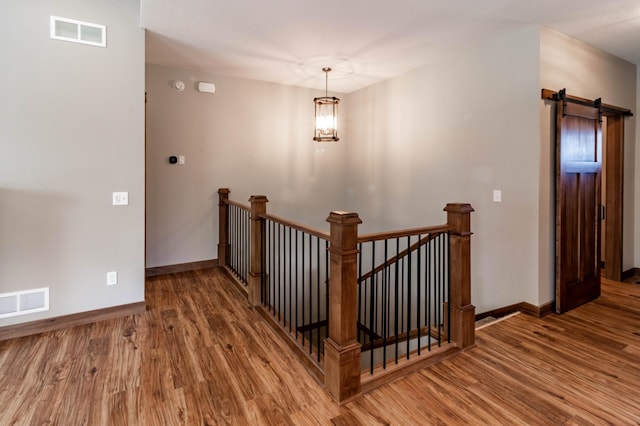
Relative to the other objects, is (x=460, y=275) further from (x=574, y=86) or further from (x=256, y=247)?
(x=574, y=86)

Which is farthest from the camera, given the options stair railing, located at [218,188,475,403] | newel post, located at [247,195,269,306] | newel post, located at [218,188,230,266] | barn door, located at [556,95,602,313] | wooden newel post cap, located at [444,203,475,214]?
newel post, located at [218,188,230,266]

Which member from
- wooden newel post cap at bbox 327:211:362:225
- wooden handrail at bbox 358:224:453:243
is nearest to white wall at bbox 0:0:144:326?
wooden newel post cap at bbox 327:211:362:225

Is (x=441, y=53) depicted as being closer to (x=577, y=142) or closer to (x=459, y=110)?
(x=459, y=110)

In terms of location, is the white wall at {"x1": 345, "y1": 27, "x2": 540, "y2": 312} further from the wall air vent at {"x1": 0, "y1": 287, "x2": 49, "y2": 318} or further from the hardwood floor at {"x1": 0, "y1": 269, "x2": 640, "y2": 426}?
the wall air vent at {"x1": 0, "y1": 287, "x2": 49, "y2": 318}

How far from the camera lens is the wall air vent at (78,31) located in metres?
2.73

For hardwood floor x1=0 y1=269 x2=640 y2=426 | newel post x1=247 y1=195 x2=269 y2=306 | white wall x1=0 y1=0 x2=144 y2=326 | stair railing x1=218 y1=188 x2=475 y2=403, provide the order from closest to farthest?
hardwood floor x1=0 y1=269 x2=640 y2=426 < stair railing x1=218 y1=188 x2=475 y2=403 < white wall x1=0 y1=0 x2=144 y2=326 < newel post x1=247 y1=195 x2=269 y2=306

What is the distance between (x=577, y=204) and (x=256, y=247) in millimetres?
3218

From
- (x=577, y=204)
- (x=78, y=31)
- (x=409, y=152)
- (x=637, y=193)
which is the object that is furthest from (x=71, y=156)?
(x=637, y=193)

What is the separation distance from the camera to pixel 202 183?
14.8 ft

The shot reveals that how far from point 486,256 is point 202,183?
→ 3.57 meters

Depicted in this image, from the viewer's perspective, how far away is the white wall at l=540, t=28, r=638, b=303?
3.08m

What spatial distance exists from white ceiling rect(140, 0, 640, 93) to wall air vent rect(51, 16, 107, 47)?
0.38 m

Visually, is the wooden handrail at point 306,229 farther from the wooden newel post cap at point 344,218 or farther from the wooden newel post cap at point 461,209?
the wooden newel post cap at point 461,209

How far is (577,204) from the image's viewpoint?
3338 millimetres
